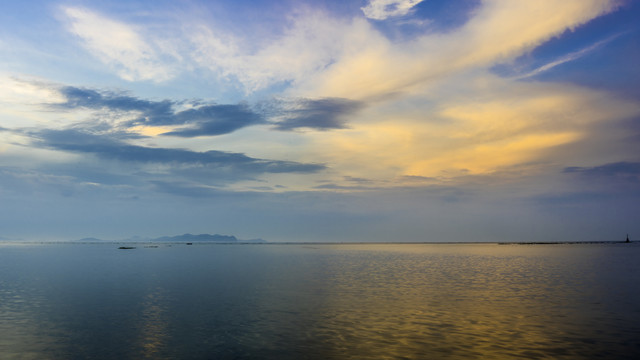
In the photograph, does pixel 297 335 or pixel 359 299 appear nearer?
pixel 297 335

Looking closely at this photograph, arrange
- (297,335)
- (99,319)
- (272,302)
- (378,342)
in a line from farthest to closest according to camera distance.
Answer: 1. (272,302)
2. (99,319)
3. (297,335)
4. (378,342)

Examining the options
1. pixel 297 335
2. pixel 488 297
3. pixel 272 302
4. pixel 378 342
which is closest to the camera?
pixel 378 342

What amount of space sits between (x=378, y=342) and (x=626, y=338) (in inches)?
647

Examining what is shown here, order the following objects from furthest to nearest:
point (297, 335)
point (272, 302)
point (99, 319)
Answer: point (272, 302) < point (99, 319) < point (297, 335)

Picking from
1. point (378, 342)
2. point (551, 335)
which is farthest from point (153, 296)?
point (551, 335)

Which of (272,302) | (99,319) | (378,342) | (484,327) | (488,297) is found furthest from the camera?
(488,297)

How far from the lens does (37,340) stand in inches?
1097

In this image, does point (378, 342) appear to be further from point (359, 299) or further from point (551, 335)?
point (359, 299)

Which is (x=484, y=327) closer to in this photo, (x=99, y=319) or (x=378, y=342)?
(x=378, y=342)

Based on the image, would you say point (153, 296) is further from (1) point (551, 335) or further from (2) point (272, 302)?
(1) point (551, 335)

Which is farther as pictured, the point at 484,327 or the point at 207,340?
the point at 484,327

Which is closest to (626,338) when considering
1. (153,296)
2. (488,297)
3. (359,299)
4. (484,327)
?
(484,327)

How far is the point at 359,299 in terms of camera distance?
45281 millimetres

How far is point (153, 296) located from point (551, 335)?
39140 millimetres
